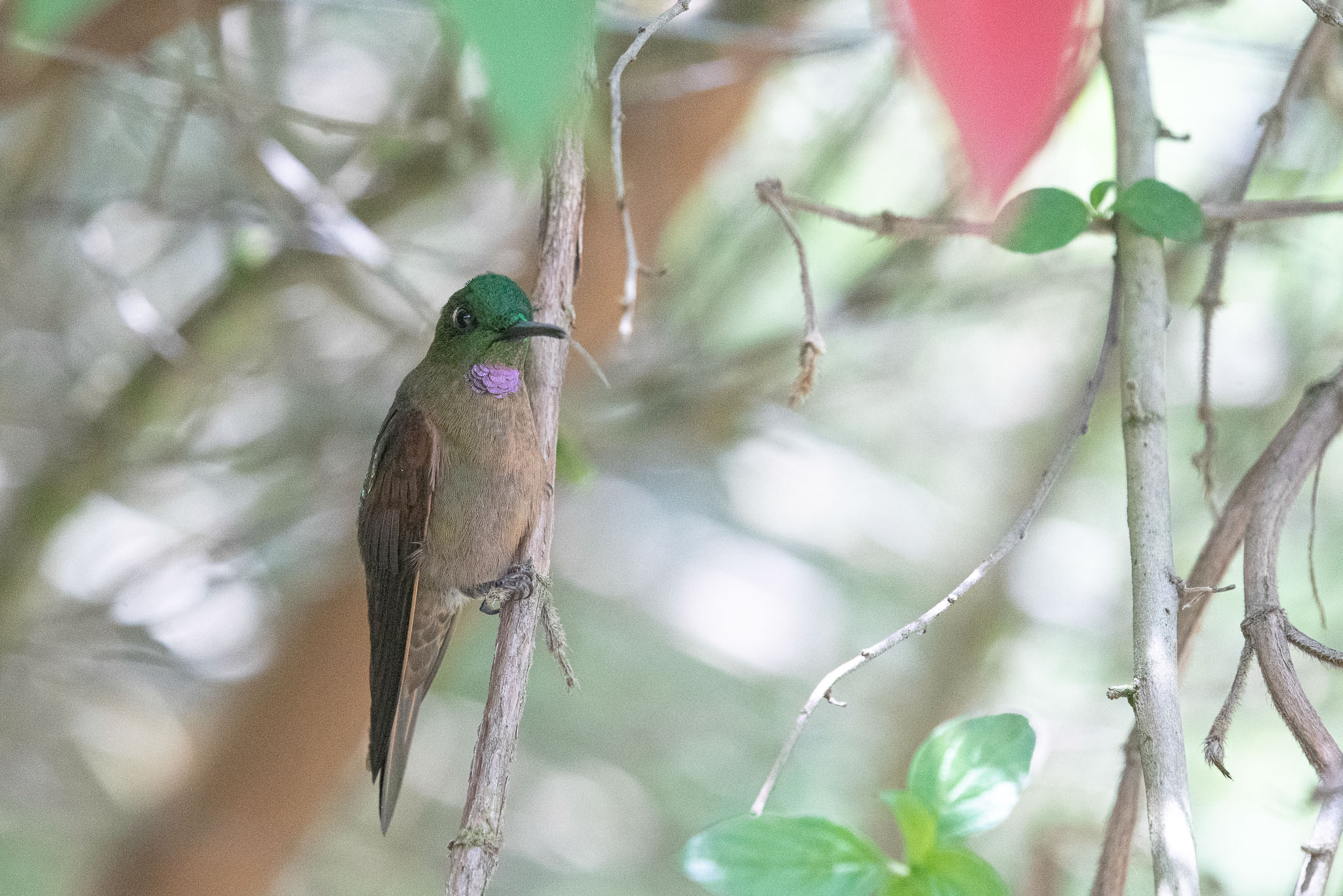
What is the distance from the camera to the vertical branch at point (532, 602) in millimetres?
1145

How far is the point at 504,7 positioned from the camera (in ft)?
1.41

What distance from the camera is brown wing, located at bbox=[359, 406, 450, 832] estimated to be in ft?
6.29

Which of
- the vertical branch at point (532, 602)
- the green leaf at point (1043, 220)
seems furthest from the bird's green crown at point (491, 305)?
the green leaf at point (1043, 220)

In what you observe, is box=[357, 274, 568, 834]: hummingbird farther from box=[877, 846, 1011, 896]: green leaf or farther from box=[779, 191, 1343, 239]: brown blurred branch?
box=[877, 846, 1011, 896]: green leaf

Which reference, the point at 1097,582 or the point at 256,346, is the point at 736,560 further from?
the point at 256,346

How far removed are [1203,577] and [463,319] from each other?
1.25 meters

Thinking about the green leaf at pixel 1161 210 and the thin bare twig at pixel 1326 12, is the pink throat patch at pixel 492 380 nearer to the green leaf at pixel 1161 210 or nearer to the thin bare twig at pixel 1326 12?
the green leaf at pixel 1161 210

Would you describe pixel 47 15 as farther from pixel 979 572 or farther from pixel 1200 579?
pixel 1200 579

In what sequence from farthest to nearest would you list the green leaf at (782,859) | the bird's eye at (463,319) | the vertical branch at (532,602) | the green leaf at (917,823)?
the bird's eye at (463,319), the vertical branch at (532,602), the green leaf at (917,823), the green leaf at (782,859)

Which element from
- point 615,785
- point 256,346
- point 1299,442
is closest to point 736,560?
point 615,785

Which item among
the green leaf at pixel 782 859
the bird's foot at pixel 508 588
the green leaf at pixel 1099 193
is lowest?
the green leaf at pixel 782 859

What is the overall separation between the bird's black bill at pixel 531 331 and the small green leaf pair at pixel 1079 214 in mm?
574

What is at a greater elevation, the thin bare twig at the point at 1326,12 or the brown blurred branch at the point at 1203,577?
the thin bare twig at the point at 1326,12

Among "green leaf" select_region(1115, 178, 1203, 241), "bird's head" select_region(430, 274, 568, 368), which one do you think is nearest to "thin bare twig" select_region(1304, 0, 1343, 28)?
"green leaf" select_region(1115, 178, 1203, 241)
